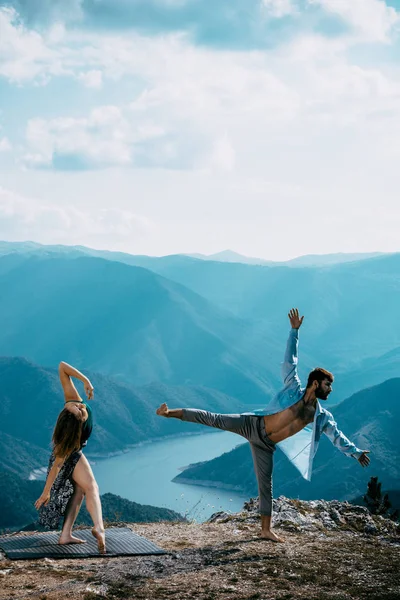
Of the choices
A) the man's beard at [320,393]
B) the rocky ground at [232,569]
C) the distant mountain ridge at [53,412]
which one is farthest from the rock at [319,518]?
the distant mountain ridge at [53,412]

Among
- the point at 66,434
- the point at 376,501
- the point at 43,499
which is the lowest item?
the point at 376,501

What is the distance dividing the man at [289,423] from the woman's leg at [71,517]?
128cm

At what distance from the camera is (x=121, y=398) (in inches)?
6555

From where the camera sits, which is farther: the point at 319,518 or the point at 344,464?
the point at 344,464

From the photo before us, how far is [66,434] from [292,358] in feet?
7.77

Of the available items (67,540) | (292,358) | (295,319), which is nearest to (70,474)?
(67,540)

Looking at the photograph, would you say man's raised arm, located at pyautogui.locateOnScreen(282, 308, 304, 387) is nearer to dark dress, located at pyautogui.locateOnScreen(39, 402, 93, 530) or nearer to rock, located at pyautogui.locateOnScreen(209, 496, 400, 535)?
dark dress, located at pyautogui.locateOnScreen(39, 402, 93, 530)

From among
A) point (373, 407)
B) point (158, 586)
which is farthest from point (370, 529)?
point (373, 407)

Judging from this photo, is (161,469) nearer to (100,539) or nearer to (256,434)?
(256,434)

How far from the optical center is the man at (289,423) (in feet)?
24.7

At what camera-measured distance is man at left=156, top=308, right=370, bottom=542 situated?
7543 mm

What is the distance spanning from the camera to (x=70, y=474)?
7.77 metres

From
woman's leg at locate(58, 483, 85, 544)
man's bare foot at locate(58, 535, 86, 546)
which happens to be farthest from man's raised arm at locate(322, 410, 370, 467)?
man's bare foot at locate(58, 535, 86, 546)

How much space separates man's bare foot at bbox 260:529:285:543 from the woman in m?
1.76
